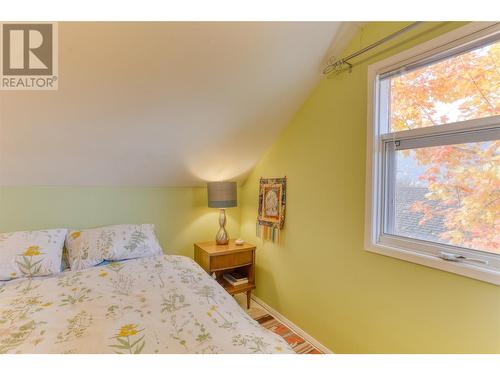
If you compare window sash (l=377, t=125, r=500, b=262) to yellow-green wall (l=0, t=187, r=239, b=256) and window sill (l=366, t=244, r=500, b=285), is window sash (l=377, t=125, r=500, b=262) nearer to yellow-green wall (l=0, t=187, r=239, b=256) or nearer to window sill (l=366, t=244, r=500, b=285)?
window sill (l=366, t=244, r=500, b=285)

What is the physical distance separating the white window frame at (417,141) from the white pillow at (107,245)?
1702mm

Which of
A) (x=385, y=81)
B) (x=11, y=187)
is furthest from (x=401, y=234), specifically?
(x=11, y=187)

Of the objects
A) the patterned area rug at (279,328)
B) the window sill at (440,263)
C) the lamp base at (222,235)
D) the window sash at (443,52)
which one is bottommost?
the patterned area rug at (279,328)

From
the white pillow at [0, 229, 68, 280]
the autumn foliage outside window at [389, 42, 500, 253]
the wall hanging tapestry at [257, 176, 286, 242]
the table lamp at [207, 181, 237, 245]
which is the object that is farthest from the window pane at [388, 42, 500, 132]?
the white pillow at [0, 229, 68, 280]

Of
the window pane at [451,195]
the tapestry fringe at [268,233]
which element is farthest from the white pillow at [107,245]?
the window pane at [451,195]

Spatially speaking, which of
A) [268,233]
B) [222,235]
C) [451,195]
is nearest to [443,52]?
[451,195]

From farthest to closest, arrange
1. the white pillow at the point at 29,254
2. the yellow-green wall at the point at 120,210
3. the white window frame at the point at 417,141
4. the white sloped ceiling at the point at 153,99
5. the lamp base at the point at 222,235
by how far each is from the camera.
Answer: the lamp base at the point at 222,235, the yellow-green wall at the point at 120,210, the white pillow at the point at 29,254, the white sloped ceiling at the point at 153,99, the white window frame at the point at 417,141

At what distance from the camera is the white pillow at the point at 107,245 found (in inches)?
67.4

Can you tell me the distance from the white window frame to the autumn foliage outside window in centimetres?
4

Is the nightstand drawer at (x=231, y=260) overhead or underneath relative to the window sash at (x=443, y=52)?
underneath

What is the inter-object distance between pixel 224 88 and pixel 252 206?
1341 mm

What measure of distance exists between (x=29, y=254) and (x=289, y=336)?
2.01 m

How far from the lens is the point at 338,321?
1647 mm

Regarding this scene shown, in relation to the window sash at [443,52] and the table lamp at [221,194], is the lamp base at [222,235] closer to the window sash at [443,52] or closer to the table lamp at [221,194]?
the table lamp at [221,194]
